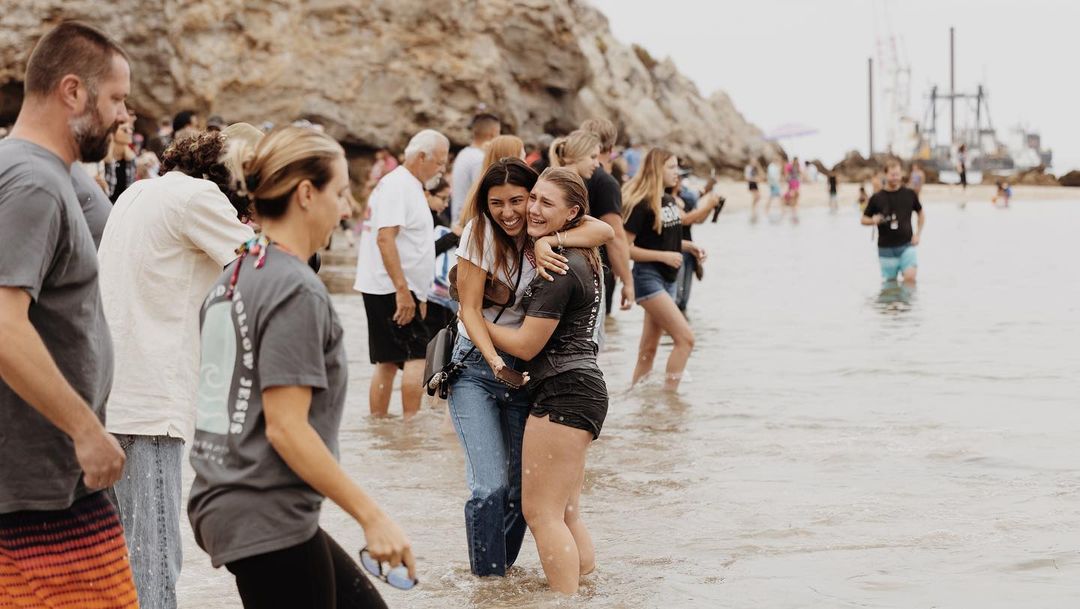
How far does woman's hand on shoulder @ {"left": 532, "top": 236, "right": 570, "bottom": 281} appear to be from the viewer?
493 cm

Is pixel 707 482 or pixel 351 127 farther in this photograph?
pixel 351 127

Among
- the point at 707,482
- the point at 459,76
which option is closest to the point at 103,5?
the point at 459,76

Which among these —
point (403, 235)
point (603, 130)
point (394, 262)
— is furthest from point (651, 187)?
point (394, 262)

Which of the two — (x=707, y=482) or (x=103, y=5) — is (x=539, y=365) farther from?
(x=103, y=5)

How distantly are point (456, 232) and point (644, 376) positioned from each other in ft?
8.77

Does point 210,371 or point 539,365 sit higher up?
point 210,371

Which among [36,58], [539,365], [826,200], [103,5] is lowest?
[826,200]

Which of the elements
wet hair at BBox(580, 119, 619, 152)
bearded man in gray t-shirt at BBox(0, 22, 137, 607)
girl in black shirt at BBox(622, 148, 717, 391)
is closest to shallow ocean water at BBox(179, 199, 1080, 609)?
girl in black shirt at BBox(622, 148, 717, 391)

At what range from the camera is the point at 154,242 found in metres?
3.90

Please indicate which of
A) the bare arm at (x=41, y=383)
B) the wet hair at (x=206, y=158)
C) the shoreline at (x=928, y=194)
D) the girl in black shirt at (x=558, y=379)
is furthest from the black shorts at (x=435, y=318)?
the shoreline at (x=928, y=194)

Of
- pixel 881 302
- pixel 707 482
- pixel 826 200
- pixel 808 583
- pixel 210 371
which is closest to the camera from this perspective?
pixel 210 371

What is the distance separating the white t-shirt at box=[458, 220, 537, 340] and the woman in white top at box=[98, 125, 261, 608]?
136 cm

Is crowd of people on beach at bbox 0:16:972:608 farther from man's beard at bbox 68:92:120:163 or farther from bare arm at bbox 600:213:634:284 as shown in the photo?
bare arm at bbox 600:213:634:284

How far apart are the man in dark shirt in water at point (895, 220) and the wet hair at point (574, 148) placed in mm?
8857
